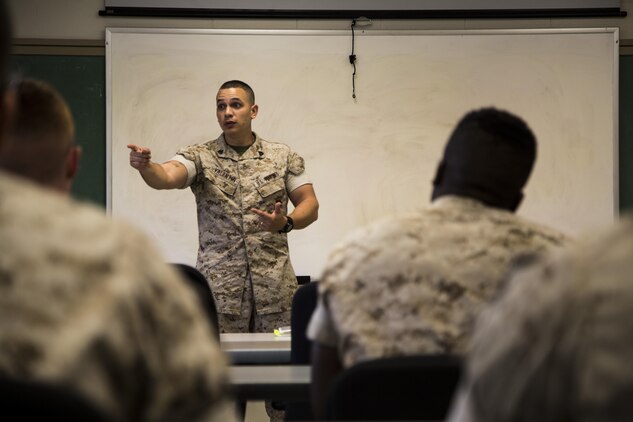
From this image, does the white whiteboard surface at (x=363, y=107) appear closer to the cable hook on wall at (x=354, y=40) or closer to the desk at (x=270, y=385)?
the cable hook on wall at (x=354, y=40)

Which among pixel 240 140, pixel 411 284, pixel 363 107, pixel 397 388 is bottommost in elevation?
pixel 397 388

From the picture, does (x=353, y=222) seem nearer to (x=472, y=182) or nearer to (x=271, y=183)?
(x=271, y=183)

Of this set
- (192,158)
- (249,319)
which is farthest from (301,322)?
(192,158)

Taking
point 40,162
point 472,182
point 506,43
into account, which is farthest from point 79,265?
point 506,43

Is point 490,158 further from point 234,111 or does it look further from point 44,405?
point 234,111

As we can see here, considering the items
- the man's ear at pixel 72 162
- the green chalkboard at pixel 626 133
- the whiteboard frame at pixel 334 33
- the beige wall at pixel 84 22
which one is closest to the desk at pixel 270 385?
the man's ear at pixel 72 162

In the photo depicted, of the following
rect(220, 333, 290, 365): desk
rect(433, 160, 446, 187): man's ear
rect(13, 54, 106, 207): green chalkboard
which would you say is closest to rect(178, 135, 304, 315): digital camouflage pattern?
rect(220, 333, 290, 365): desk

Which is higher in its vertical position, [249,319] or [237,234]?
[237,234]

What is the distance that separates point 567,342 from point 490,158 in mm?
1289

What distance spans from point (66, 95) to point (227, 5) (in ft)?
3.67

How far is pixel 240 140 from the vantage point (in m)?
4.64

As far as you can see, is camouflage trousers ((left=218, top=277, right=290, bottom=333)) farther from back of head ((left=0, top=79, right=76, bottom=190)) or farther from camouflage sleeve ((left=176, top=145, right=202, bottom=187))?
back of head ((left=0, top=79, right=76, bottom=190))

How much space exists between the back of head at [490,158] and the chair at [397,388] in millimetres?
612

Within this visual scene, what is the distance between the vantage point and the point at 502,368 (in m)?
0.85
